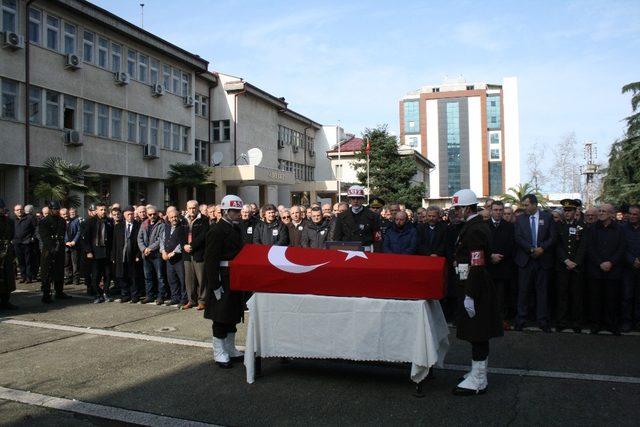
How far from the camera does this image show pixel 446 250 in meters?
9.45

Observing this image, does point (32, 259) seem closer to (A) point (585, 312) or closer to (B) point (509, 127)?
(A) point (585, 312)

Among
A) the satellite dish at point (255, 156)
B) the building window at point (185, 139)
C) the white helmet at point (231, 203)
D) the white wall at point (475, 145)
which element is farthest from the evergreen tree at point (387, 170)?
the white wall at point (475, 145)

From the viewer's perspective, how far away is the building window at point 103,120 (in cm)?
2498

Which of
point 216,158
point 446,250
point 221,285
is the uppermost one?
point 216,158

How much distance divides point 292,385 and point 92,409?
6.71 feet

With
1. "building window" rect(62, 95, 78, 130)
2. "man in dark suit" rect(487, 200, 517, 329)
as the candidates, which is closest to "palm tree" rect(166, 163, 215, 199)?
"building window" rect(62, 95, 78, 130)

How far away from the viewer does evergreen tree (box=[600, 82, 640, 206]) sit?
21688 mm

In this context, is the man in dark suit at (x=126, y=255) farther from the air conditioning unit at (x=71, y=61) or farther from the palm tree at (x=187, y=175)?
the palm tree at (x=187, y=175)

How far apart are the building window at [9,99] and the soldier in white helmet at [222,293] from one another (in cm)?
1730

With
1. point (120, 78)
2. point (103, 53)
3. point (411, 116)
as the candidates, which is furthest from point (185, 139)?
point (411, 116)

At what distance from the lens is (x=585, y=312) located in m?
9.03

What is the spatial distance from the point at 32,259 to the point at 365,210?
1046 centimetres

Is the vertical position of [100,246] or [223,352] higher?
[100,246]

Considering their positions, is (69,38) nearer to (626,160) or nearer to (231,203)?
(231,203)
